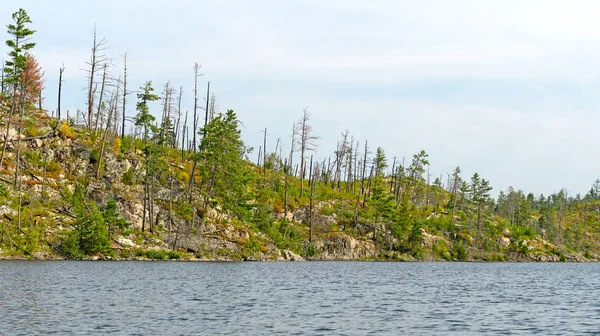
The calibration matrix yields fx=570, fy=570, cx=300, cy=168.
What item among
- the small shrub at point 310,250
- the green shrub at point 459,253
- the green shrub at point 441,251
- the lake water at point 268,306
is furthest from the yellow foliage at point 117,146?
the green shrub at point 459,253

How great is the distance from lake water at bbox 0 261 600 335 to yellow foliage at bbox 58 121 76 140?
3762cm

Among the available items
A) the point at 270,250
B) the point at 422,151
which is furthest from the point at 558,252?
the point at 270,250

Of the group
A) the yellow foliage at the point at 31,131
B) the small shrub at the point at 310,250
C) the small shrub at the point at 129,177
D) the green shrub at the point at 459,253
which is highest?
the yellow foliage at the point at 31,131

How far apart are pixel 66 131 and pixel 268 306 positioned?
64.3 meters

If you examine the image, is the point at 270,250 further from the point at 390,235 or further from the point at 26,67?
the point at 26,67

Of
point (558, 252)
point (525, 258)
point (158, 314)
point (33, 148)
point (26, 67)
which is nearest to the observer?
point (158, 314)

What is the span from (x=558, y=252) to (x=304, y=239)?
248 feet

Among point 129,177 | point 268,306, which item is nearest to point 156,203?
point 129,177

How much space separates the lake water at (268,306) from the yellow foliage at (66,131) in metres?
37.6

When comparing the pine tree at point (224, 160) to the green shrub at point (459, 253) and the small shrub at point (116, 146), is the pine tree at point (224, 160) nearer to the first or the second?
the small shrub at point (116, 146)

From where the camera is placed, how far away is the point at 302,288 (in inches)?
1732

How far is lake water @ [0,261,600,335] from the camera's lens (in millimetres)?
25125

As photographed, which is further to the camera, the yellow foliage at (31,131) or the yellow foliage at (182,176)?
the yellow foliage at (182,176)

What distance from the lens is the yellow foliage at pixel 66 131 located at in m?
85.1
